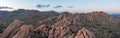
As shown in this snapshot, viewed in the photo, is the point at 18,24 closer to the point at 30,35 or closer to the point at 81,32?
the point at 30,35

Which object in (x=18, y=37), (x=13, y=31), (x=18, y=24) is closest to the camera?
(x=18, y=37)

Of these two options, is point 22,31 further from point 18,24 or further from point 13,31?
point 18,24

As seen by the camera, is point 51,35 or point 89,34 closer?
point 89,34

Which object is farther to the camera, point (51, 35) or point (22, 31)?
point (51, 35)

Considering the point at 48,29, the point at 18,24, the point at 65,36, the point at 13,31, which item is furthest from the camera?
the point at 48,29

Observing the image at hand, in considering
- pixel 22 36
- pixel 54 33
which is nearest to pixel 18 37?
pixel 22 36

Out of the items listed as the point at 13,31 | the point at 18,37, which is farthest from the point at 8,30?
the point at 18,37

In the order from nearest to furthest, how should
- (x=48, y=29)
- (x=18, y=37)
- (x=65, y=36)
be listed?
1. (x=18, y=37)
2. (x=65, y=36)
3. (x=48, y=29)

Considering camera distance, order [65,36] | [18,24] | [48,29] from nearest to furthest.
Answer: [18,24] < [65,36] < [48,29]
